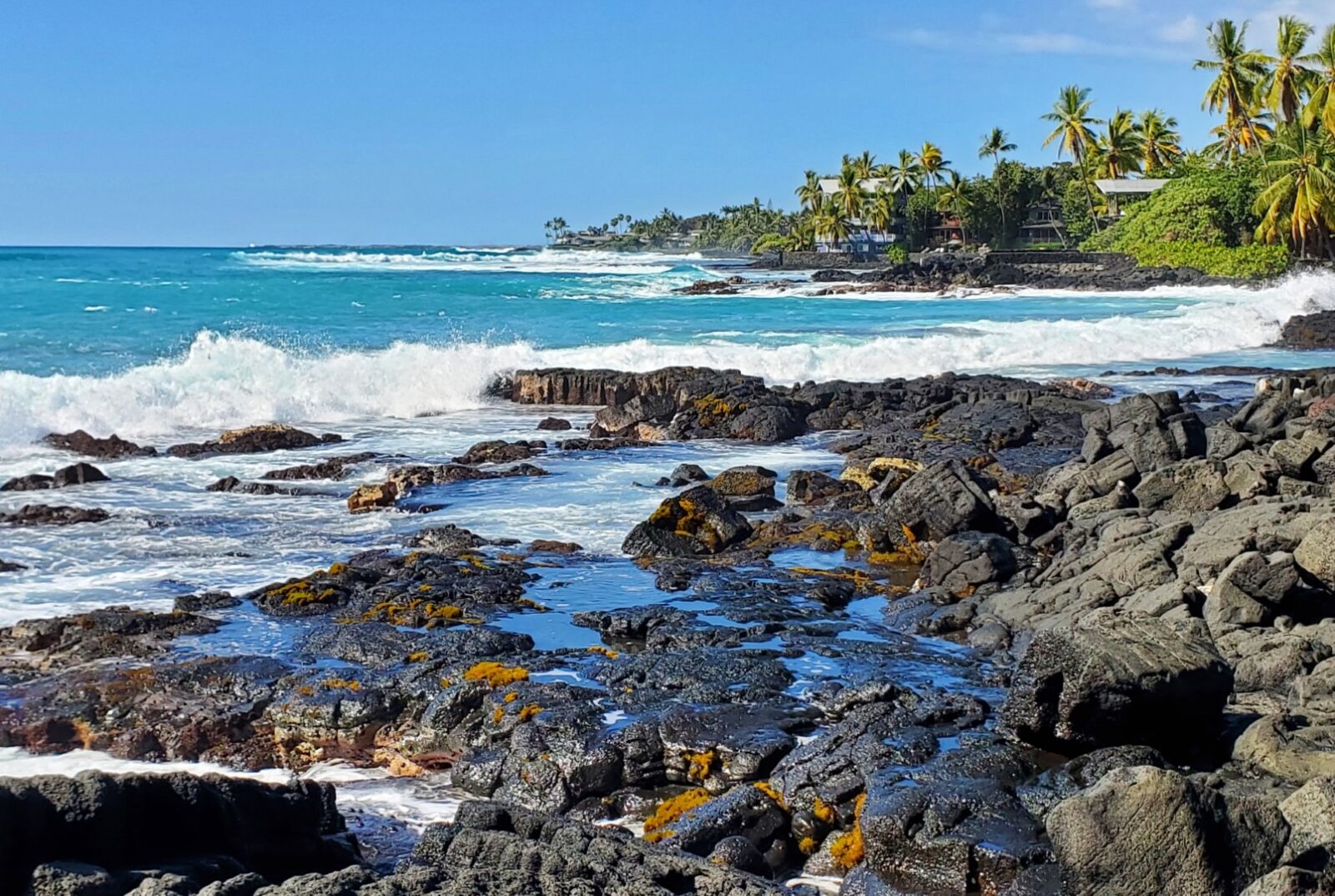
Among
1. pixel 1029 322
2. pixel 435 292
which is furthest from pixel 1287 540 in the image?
pixel 435 292

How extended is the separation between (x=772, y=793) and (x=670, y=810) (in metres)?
0.58

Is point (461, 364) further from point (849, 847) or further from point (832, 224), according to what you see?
point (832, 224)

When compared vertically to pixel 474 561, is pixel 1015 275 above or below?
above

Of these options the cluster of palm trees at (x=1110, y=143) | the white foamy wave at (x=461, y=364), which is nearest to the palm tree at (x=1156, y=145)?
the cluster of palm trees at (x=1110, y=143)

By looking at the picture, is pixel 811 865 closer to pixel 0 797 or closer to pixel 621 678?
pixel 621 678

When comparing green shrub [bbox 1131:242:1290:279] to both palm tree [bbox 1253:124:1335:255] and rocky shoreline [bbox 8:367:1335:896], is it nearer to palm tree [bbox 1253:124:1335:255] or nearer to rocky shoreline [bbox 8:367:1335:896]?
palm tree [bbox 1253:124:1335:255]

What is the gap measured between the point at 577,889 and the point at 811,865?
213 cm

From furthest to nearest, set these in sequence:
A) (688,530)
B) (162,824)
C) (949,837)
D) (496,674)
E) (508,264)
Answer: (508,264) → (688,530) → (496,674) → (949,837) → (162,824)

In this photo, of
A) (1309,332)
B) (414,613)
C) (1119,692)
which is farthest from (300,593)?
(1309,332)

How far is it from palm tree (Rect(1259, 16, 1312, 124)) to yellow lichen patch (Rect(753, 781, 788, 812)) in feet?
200

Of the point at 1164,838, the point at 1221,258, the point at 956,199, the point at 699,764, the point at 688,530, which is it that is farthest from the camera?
the point at 956,199

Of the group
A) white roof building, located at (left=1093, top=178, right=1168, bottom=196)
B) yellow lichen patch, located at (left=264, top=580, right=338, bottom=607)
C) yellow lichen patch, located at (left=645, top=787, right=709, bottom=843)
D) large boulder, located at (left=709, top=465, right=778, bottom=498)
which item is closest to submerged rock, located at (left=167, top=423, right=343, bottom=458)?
large boulder, located at (left=709, top=465, right=778, bottom=498)

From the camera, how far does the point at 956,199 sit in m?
88.4

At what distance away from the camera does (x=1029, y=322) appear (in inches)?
1674
